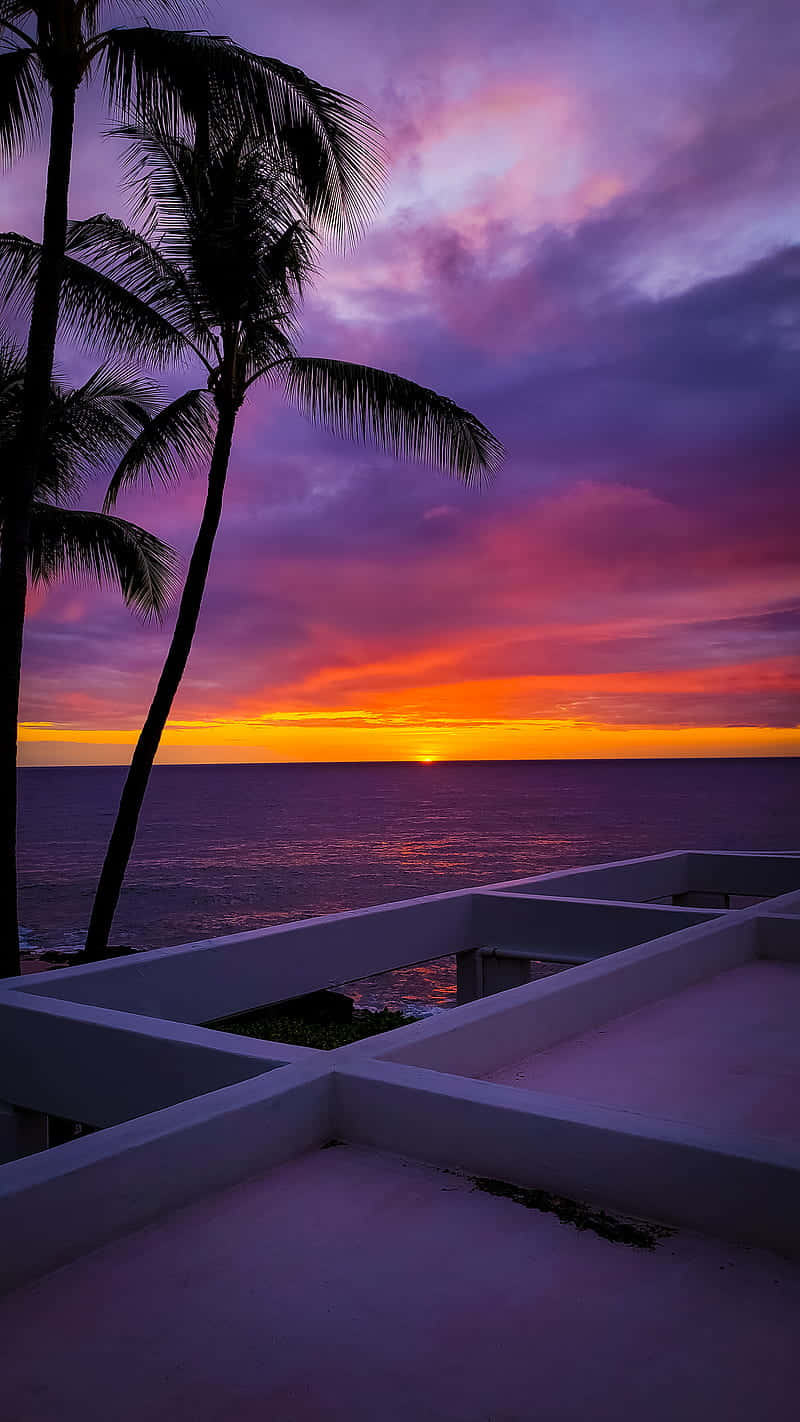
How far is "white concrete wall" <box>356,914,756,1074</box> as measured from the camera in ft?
10.8

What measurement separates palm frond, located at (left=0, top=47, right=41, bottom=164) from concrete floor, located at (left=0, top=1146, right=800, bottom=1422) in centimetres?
858

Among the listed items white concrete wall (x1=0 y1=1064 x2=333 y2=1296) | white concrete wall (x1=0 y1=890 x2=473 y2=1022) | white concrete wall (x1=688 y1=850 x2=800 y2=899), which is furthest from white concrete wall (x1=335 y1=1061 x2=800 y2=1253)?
white concrete wall (x1=688 y1=850 x2=800 y2=899)

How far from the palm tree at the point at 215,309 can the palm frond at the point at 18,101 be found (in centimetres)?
145

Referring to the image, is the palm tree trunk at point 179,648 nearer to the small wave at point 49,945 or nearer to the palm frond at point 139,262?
the palm frond at point 139,262

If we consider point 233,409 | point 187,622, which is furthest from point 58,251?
point 187,622

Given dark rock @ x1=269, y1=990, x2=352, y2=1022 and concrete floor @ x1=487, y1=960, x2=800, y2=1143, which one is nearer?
concrete floor @ x1=487, y1=960, x2=800, y2=1143

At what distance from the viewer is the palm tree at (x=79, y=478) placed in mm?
11984

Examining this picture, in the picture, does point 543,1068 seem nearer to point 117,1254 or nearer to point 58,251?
point 117,1254

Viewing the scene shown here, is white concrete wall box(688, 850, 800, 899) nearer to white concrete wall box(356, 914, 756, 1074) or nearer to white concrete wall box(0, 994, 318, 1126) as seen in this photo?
white concrete wall box(356, 914, 756, 1074)

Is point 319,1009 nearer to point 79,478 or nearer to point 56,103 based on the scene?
point 79,478

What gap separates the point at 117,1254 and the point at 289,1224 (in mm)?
375

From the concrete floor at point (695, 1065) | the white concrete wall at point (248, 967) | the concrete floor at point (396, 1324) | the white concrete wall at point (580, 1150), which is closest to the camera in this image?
the concrete floor at point (396, 1324)

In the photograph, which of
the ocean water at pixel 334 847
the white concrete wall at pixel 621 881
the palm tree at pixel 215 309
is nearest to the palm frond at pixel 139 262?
the palm tree at pixel 215 309

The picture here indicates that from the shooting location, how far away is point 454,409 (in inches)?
394
